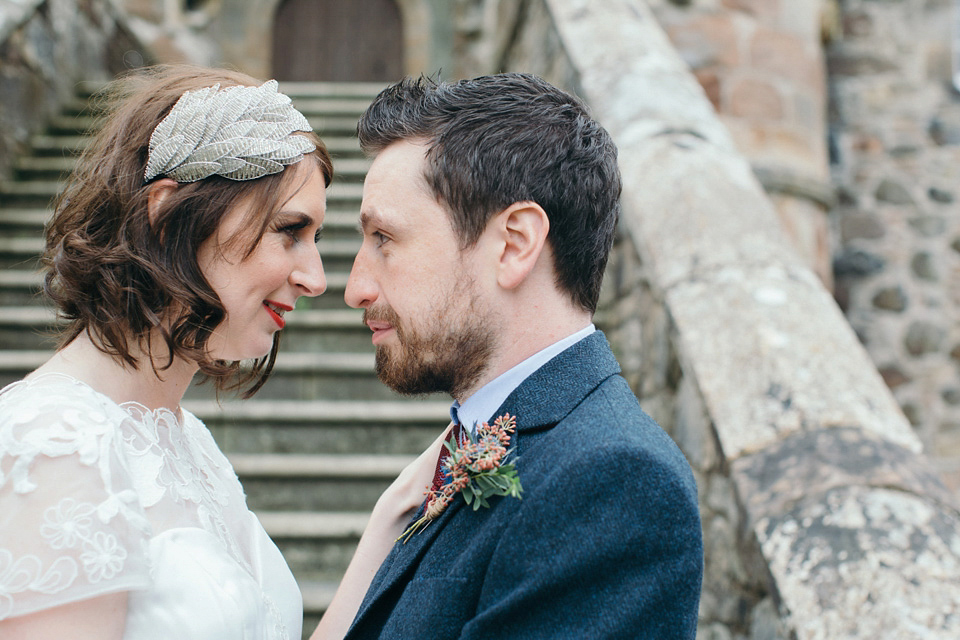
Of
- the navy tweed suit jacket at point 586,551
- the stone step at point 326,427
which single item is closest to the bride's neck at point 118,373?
the navy tweed suit jacket at point 586,551

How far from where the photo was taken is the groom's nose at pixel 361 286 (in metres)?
1.34

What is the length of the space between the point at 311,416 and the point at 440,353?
7.29 feet

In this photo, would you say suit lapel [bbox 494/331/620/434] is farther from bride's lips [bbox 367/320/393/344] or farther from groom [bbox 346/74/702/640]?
bride's lips [bbox 367/320/393/344]

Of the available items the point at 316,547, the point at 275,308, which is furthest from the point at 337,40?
the point at 275,308

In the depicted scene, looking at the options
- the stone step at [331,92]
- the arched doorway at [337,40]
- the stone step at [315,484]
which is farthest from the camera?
the arched doorway at [337,40]

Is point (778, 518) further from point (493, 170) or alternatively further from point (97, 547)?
point (97, 547)

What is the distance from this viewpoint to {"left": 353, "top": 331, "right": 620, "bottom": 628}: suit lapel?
1.17 metres

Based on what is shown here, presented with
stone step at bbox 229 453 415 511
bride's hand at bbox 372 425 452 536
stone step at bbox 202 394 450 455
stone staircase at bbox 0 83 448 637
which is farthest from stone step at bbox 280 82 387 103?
bride's hand at bbox 372 425 452 536

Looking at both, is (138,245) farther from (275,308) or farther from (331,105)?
(331,105)

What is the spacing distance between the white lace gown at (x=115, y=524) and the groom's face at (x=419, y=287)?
0.46m

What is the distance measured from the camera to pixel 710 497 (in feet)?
6.56

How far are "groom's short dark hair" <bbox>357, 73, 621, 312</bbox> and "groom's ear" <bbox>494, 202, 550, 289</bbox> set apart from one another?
0.02 metres

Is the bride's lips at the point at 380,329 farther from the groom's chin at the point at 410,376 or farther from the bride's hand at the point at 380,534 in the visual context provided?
the bride's hand at the point at 380,534

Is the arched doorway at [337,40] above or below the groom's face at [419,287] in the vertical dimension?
below
